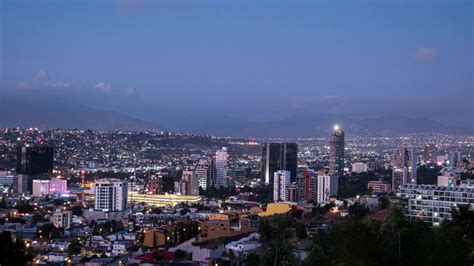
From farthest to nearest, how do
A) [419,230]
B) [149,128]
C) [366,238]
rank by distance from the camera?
1. [149,128]
2. [419,230]
3. [366,238]

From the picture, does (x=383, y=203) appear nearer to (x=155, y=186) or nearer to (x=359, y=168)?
(x=155, y=186)

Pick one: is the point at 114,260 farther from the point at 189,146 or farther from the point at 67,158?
the point at 189,146

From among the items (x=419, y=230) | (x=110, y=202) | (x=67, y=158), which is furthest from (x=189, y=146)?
(x=419, y=230)

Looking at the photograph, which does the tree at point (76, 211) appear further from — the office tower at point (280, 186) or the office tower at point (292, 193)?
the office tower at point (292, 193)

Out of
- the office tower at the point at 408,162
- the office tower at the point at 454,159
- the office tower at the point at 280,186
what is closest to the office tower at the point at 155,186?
the office tower at the point at 280,186

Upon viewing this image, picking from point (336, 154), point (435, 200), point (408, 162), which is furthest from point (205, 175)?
point (435, 200)
